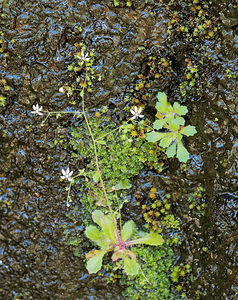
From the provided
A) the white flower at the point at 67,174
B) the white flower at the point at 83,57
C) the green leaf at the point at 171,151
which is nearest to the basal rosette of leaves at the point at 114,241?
the white flower at the point at 67,174

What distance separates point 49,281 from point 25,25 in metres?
3.23

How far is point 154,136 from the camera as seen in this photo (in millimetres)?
3355

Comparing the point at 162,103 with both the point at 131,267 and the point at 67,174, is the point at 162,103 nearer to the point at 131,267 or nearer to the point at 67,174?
the point at 67,174

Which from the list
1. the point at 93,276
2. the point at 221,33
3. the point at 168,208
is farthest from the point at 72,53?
the point at 93,276

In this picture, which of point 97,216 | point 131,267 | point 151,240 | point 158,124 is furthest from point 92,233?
point 158,124

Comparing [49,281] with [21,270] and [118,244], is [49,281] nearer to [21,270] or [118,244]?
[21,270]

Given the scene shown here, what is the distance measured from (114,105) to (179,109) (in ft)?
2.60

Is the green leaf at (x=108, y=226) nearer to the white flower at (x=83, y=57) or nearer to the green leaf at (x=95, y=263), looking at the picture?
the green leaf at (x=95, y=263)

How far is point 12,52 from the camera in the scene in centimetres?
359

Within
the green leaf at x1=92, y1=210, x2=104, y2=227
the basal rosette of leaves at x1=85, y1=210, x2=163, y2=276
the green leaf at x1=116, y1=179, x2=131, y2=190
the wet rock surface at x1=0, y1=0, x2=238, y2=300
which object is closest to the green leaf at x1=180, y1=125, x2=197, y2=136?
the wet rock surface at x1=0, y1=0, x2=238, y2=300

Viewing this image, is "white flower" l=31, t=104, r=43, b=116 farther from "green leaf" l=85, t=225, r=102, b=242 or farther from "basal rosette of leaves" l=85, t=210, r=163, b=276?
"green leaf" l=85, t=225, r=102, b=242

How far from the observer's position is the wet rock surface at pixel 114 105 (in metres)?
3.47

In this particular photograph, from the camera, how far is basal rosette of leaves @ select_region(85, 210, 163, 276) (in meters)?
3.22

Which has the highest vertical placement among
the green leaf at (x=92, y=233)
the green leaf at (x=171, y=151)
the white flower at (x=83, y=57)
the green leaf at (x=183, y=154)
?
the white flower at (x=83, y=57)
